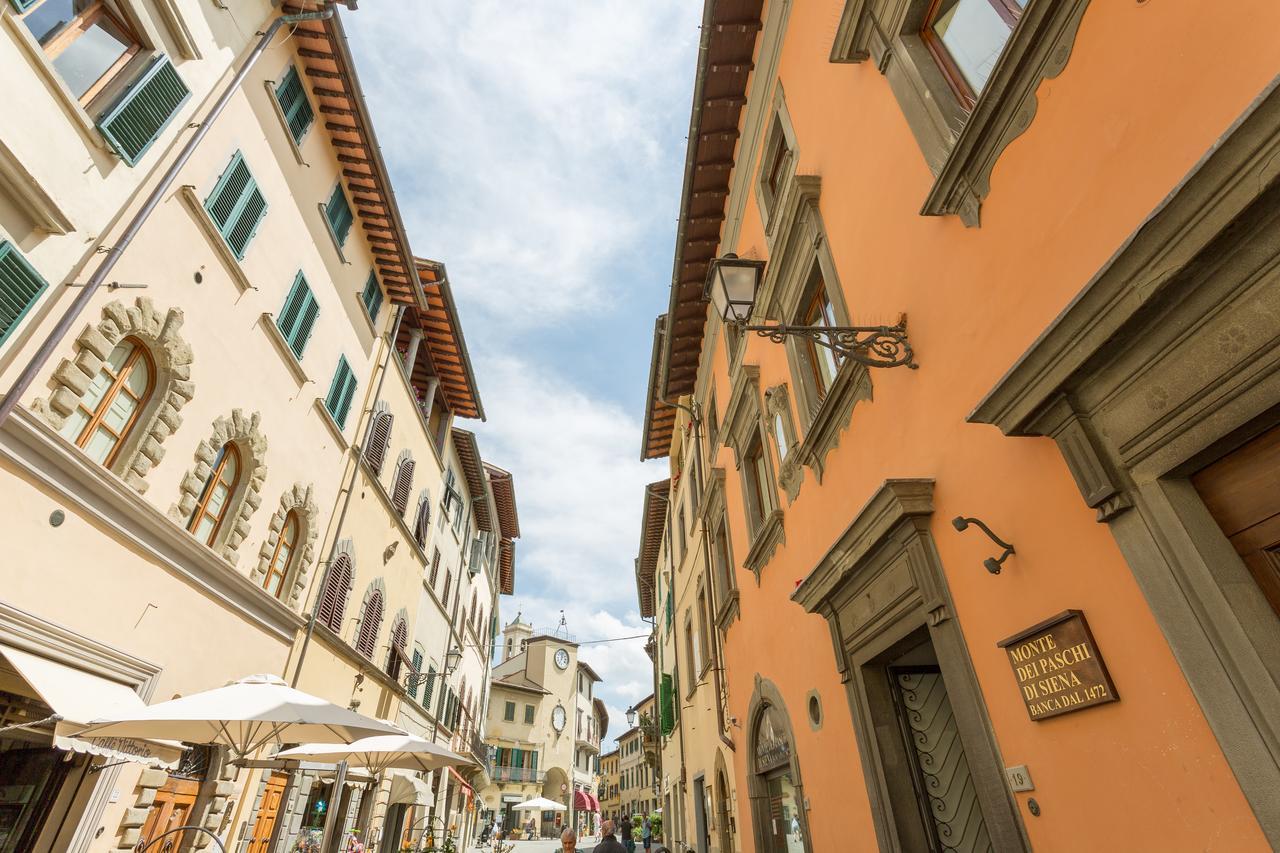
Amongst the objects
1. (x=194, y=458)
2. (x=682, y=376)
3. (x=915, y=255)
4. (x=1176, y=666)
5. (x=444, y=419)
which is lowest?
(x=1176, y=666)

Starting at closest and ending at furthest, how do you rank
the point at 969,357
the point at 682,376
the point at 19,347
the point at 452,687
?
the point at 969,357, the point at 19,347, the point at 682,376, the point at 452,687

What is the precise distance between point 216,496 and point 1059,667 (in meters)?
9.67

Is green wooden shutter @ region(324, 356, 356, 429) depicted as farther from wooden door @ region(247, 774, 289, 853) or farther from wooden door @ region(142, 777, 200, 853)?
wooden door @ region(247, 774, 289, 853)

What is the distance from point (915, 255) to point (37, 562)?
7676mm

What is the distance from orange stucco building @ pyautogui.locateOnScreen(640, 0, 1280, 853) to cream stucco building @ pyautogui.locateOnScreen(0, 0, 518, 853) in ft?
21.9

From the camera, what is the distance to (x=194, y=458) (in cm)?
797

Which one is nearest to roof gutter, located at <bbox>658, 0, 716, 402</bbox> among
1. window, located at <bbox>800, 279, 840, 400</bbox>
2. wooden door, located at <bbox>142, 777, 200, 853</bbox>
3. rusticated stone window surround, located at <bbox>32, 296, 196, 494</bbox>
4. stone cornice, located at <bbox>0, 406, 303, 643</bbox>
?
window, located at <bbox>800, 279, 840, 400</bbox>

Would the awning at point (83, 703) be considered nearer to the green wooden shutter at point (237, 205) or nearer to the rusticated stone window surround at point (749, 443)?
the green wooden shutter at point (237, 205)

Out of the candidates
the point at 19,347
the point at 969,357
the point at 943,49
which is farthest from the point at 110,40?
the point at 969,357

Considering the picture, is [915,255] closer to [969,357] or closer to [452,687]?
[969,357]

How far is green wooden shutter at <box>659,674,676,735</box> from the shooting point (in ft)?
61.7

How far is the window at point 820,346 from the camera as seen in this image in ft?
21.0

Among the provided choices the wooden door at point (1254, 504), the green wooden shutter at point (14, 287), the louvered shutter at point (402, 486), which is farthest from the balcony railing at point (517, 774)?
the wooden door at point (1254, 504)

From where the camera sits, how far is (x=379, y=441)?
14.5 meters
